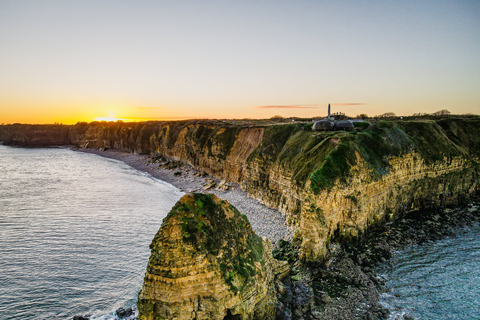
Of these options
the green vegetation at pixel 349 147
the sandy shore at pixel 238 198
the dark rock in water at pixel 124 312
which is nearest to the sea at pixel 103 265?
the dark rock in water at pixel 124 312

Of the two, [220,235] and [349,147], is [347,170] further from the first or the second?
[220,235]

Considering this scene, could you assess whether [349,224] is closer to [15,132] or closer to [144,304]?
[144,304]

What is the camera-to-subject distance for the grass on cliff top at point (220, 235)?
40.0 feet

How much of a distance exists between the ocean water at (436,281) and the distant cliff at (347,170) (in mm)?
4721

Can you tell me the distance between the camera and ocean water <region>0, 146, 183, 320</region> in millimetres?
19141

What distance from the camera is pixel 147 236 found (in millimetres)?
29500

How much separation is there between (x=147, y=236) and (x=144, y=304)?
18.9m

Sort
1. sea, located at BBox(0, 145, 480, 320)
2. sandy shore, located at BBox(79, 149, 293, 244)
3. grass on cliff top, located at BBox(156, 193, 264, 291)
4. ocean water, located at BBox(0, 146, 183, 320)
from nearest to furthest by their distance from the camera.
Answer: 1. grass on cliff top, located at BBox(156, 193, 264, 291)
2. sea, located at BBox(0, 145, 480, 320)
3. ocean water, located at BBox(0, 146, 183, 320)
4. sandy shore, located at BBox(79, 149, 293, 244)

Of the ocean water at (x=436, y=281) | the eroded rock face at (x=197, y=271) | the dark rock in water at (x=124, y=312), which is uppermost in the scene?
the eroded rock face at (x=197, y=271)

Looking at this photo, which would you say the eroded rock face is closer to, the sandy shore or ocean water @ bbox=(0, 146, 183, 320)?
ocean water @ bbox=(0, 146, 183, 320)

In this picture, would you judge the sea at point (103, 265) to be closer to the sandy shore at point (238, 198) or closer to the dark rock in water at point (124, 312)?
the dark rock in water at point (124, 312)

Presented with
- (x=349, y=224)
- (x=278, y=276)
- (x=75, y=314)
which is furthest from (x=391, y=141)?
(x=75, y=314)

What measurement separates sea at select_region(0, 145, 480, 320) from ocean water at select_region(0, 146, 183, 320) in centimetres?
8

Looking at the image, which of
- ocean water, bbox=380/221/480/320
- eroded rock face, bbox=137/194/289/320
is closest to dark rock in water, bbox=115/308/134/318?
eroded rock face, bbox=137/194/289/320
